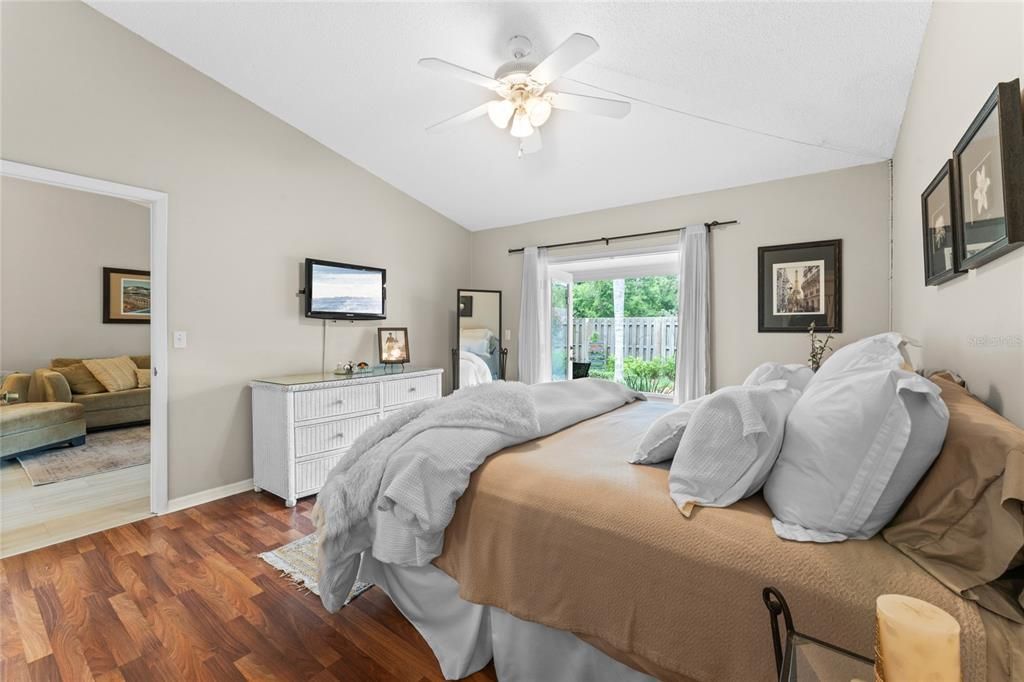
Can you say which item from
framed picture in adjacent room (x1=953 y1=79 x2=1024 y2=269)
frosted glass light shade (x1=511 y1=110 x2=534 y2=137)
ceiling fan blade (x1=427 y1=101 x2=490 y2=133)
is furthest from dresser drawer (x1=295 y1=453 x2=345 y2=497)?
framed picture in adjacent room (x1=953 y1=79 x2=1024 y2=269)

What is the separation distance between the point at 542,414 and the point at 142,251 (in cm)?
629

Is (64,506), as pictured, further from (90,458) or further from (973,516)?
(973,516)

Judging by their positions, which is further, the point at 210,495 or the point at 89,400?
the point at 89,400

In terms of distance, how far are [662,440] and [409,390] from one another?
2.79 m

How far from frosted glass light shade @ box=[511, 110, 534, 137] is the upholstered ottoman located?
4.80 m

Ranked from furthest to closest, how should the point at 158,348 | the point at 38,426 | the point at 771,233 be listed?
the point at 38,426, the point at 771,233, the point at 158,348

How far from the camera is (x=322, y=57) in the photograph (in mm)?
2814

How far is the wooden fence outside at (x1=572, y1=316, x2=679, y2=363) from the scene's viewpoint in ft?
14.2

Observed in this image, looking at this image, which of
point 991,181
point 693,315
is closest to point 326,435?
point 693,315

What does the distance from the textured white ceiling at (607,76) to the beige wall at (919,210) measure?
337 millimetres

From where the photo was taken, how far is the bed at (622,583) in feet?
3.07

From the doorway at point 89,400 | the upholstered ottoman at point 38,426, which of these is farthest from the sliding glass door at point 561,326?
the upholstered ottoman at point 38,426

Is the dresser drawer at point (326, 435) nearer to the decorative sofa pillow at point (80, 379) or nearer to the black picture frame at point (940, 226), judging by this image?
the black picture frame at point (940, 226)

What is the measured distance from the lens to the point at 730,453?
126cm
